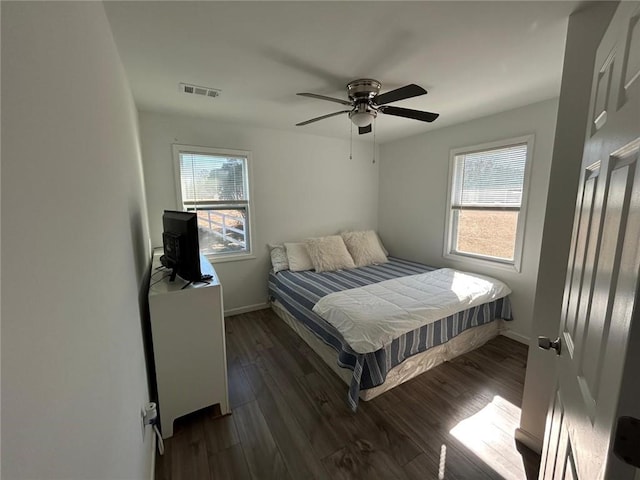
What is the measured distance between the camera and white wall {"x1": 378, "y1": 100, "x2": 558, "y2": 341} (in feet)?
8.57

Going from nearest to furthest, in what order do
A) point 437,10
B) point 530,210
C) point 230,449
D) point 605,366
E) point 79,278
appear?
point 605,366
point 79,278
point 437,10
point 230,449
point 530,210

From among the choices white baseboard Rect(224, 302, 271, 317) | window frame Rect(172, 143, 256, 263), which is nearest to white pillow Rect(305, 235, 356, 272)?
window frame Rect(172, 143, 256, 263)

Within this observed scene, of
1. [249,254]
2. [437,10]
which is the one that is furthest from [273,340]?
[437,10]

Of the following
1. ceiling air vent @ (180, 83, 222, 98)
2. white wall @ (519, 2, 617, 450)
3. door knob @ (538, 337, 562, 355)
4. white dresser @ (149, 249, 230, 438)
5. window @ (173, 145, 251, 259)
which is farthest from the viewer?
window @ (173, 145, 251, 259)

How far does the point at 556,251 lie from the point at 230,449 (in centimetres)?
223

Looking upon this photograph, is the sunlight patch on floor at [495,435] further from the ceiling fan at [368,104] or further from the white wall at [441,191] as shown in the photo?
the ceiling fan at [368,104]

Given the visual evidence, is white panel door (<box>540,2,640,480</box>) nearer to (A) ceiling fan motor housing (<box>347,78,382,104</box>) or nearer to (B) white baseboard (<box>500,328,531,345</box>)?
(A) ceiling fan motor housing (<box>347,78,382,104</box>)

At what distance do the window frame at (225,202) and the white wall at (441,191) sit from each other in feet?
7.31

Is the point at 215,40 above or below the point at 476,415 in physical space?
above

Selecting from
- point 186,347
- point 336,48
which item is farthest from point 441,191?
point 186,347

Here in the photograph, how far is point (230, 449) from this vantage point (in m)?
1.62

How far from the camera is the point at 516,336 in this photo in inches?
113

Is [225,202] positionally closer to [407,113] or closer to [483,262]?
[407,113]

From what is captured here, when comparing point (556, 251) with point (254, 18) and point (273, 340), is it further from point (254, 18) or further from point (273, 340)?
point (273, 340)
